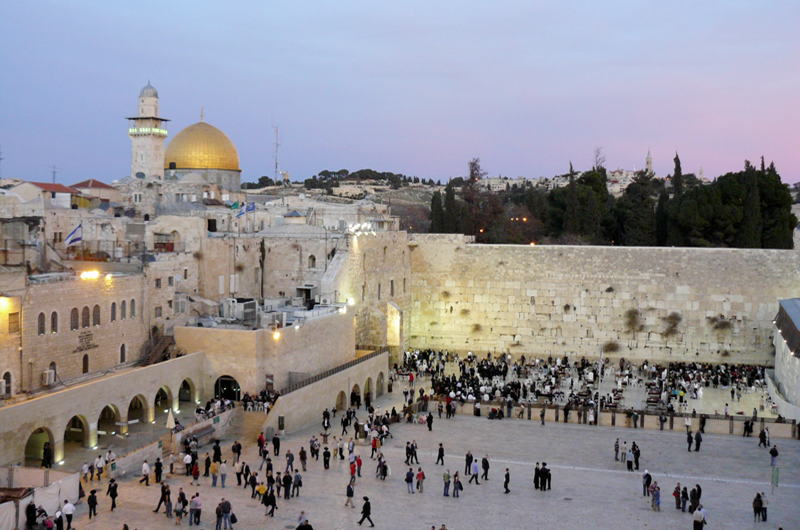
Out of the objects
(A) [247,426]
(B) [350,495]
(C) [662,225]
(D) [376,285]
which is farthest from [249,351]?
(C) [662,225]

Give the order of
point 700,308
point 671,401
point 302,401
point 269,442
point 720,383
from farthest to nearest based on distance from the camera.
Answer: point 700,308
point 720,383
point 671,401
point 302,401
point 269,442

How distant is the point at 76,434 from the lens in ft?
58.7

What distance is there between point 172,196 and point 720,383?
80.4ft

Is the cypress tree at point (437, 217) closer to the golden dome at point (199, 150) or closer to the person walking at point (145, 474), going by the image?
the golden dome at point (199, 150)

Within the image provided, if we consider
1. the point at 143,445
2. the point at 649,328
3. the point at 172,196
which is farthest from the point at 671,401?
the point at 172,196

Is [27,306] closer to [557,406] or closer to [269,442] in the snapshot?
[269,442]

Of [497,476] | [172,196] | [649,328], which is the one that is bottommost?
[497,476]

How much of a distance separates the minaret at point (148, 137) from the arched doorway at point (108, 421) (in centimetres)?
2379

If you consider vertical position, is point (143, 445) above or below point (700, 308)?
below

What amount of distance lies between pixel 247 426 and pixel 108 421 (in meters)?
3.30

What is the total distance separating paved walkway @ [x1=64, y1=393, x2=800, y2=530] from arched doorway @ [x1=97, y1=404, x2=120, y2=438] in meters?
2.58

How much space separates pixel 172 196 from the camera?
1436 inches

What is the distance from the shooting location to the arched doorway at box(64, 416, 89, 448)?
1703 centimetres

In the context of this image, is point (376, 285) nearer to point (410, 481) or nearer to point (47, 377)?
point (47, 377)
